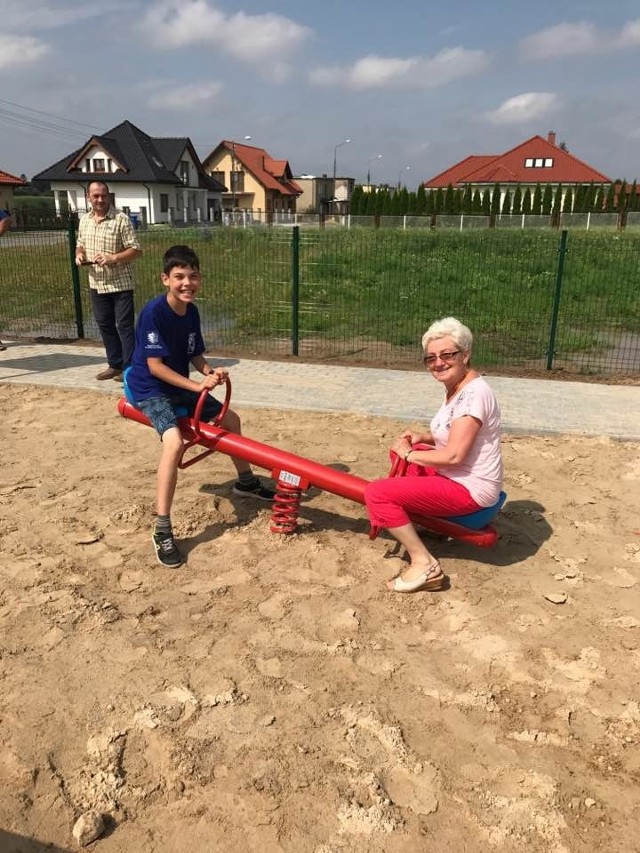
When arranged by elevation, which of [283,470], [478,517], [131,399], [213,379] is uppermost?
[213,379]

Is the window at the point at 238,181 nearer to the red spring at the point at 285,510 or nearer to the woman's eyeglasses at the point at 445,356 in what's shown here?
the red spring at the point at 285,510

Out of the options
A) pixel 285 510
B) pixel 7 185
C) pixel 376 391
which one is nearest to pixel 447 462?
pixel 285 510

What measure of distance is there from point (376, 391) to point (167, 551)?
393 centimetres

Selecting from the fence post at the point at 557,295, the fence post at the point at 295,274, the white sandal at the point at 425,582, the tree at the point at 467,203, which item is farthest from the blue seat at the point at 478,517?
the tree at the point at 467,203

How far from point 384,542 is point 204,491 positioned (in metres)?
1.31

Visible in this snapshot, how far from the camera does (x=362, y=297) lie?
12.6 m

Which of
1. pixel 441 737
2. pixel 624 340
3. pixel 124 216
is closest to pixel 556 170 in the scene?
pixel 624 340

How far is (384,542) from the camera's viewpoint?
4.07 m

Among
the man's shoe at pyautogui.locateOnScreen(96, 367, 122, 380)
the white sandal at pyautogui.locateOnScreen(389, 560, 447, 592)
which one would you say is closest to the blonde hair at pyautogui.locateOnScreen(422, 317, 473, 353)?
the white sandal at pyautogui.locateOnScreen(389, 560, 447, 592)

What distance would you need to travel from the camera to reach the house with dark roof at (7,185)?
141 feet

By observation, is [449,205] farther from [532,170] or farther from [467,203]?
[532,170]

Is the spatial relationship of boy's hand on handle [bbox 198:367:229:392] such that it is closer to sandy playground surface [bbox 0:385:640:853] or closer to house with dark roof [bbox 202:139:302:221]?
sandy playground surface [bbox 0:385:640:853]

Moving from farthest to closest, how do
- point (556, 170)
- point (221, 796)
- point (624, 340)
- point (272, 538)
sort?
1. point (556, 170)
2. point (624, 340)
3. point (272, 538)
4. point (221, 796)

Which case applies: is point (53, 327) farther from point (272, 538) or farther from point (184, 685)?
point (184, 685)
